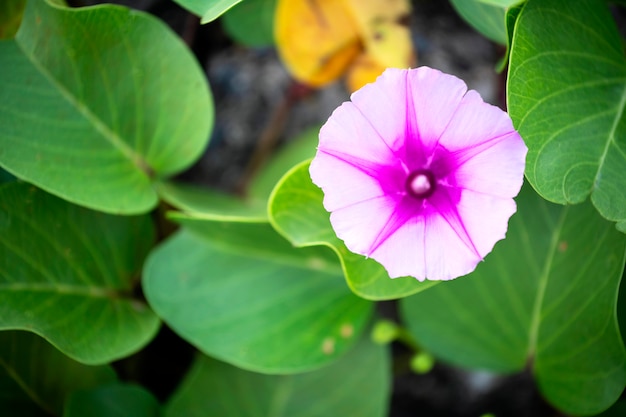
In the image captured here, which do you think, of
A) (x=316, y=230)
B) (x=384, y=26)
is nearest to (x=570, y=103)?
(x=316, y=230)

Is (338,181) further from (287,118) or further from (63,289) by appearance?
(287,118)

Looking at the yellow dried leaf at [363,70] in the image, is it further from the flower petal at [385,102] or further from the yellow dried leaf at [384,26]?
the flower petal at [385,102]

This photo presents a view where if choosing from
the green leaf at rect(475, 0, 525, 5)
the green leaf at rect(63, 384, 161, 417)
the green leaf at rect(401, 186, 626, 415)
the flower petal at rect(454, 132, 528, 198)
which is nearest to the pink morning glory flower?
the flower petal at rect(454, 132, 528, 198)

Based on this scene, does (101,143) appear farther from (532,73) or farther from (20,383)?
(532,73)

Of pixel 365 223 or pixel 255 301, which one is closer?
pixel 365 223

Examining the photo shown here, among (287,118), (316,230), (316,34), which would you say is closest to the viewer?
(316,230)

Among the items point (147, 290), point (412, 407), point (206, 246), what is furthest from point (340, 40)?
point (412, 407)
